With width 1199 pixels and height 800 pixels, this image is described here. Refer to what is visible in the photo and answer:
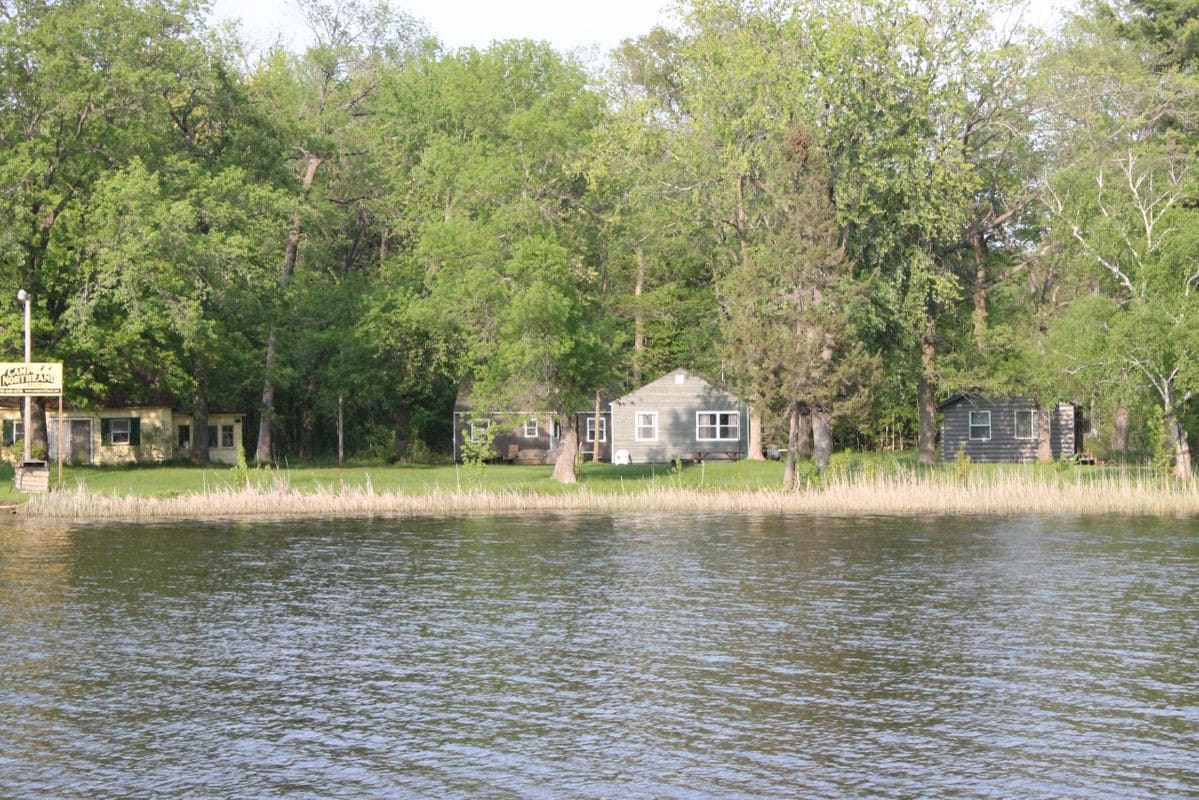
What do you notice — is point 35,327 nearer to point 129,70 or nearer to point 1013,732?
point 129,70

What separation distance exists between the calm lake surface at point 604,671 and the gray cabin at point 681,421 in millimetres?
32952

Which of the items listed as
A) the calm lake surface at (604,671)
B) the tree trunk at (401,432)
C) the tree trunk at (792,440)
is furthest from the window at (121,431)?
the calm lake surface at (604,671)

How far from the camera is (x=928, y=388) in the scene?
61.8m

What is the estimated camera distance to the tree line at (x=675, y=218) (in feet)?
159

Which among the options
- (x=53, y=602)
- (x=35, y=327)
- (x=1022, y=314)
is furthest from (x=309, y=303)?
(x=53, y=602)

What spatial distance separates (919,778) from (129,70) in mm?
44781

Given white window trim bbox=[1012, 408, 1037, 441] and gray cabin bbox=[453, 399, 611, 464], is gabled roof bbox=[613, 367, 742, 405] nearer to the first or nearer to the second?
gray cabin bbox=[453, 399, 611, 464]

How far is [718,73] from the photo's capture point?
54500 mm

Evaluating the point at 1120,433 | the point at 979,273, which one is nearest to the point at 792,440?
the point at 979,273

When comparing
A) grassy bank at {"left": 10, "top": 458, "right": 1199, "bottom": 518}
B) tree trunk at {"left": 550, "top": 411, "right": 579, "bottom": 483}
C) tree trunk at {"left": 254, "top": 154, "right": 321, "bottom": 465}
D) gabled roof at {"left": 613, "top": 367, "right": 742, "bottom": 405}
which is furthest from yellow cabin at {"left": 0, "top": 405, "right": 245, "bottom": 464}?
tree trunk at {"left": 550, "top": 411, "right": 579, "bottom": 483}

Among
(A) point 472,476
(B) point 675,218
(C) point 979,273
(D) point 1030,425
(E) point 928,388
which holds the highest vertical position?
(B) point 675,218

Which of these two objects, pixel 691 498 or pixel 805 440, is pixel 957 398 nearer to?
pixel 805 440

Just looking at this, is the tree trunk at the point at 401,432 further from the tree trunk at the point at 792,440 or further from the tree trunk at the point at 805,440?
the tree trunk at the point at 792,440

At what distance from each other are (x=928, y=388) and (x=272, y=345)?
28881mm
